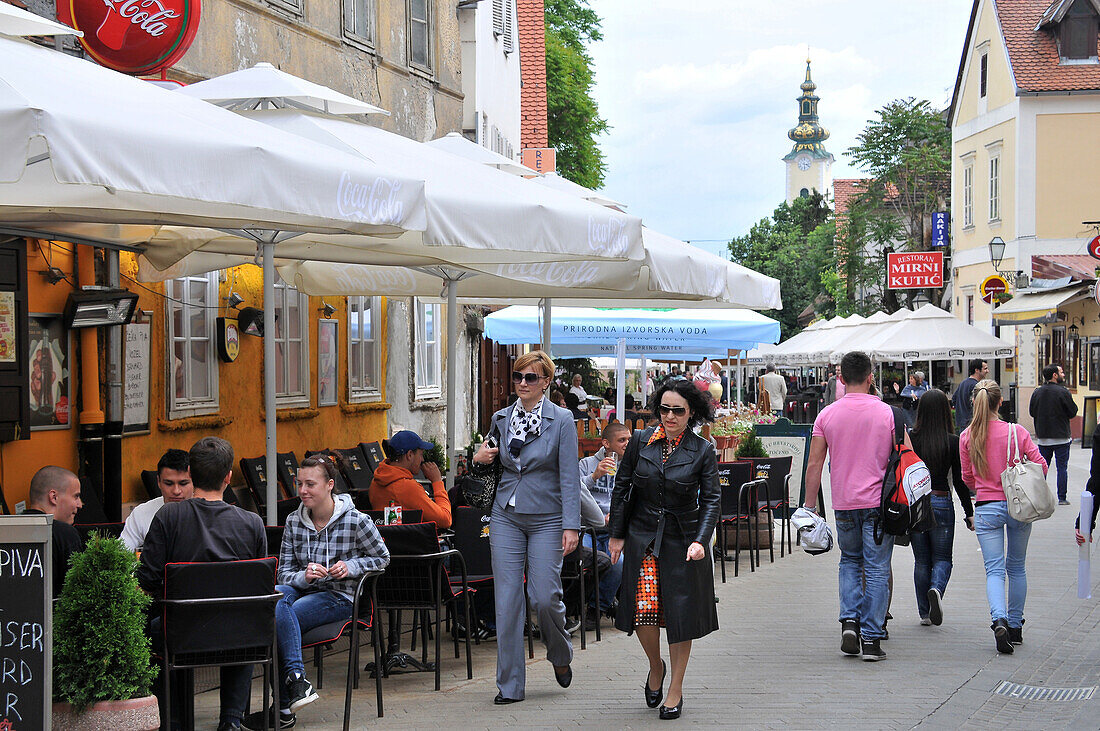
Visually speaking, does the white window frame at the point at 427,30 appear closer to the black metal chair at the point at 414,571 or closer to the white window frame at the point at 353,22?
the white window frame at the point at 353,22

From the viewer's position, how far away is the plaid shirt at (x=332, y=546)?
7094mm

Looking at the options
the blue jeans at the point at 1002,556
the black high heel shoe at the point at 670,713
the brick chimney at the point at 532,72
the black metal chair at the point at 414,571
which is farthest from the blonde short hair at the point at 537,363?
the brick chimney at the point at 532,72

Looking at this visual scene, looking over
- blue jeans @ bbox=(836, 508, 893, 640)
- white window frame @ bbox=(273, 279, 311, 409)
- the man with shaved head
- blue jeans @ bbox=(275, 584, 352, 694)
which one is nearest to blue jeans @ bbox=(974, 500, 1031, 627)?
blue jeans @ bbox=(836, 508, 893, 640)

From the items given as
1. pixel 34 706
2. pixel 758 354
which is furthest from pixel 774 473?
pixel 758 354

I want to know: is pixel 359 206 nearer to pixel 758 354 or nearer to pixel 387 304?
pixel 387 304

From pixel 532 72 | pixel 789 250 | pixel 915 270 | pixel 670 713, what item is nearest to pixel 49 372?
pixel 670 713

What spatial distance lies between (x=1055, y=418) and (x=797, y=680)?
12.0m

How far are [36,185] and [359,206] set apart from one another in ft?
4.90

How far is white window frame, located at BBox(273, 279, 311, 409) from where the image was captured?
13578 mm

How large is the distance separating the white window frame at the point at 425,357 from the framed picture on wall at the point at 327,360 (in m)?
2.67

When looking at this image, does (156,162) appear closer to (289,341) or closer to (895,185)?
(289,341)

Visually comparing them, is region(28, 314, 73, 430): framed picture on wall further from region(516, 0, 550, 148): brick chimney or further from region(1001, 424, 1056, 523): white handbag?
region(516, 0, 550, 148): brick chimney

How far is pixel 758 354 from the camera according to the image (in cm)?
4081

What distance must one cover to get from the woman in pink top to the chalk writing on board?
6247mm
